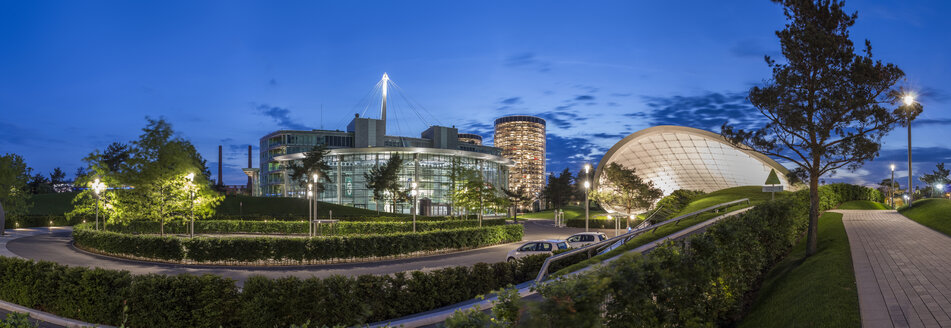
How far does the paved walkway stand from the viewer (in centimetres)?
763

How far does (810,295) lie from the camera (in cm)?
918

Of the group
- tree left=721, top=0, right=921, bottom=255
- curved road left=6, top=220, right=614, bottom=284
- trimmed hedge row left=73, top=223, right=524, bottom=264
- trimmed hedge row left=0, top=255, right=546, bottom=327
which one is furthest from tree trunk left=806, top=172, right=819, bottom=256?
trimmed hedge row left=73, top=223, right=524, bottom=264

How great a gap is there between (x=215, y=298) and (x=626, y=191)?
45.9 meters

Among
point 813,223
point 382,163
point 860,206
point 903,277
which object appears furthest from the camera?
point 382,163

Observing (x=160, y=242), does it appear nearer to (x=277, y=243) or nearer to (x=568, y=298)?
(x=277, y=243)

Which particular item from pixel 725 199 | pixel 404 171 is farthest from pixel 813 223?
pixel 404 171

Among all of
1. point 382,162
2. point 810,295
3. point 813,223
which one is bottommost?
point 810,295

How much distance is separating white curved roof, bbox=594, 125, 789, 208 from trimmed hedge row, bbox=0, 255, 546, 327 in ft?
167

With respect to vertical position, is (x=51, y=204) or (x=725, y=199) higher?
(x=725, y=199)

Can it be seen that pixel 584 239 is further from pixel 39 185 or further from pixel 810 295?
pixel 39 185

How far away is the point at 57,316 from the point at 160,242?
12.1 metres

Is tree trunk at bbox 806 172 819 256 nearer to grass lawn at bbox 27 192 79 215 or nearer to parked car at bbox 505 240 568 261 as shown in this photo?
parked car at bbox 505 240 568 261

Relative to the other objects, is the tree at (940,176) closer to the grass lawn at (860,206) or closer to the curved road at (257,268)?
the grass lawn at (860,206)

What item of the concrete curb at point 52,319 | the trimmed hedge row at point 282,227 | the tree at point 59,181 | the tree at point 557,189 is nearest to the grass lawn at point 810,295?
the concrete curb at point 52,319
